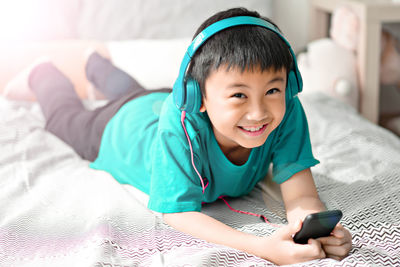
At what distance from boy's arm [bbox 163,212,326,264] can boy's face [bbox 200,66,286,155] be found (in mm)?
171

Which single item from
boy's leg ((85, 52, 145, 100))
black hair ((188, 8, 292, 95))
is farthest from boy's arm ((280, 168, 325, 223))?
boy's leg ((85, 52, 145, 100))

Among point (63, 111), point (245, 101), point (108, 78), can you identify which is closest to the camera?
point (245, 101)

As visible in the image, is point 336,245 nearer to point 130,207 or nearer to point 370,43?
point 130,207

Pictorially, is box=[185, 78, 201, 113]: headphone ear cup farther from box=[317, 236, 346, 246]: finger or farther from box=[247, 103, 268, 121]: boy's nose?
box=[317, 236, 346, 246]: finger

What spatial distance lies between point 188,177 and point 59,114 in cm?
75

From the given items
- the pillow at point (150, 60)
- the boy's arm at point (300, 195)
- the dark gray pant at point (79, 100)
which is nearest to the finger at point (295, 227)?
the boy's arm at point (300, 195)

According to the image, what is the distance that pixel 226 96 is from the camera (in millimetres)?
819

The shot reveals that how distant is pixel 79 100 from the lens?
1.58m

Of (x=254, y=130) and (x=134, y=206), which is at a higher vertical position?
(x=254, y=130)

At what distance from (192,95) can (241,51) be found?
0.12 meters

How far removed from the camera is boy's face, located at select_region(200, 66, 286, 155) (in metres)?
0.80

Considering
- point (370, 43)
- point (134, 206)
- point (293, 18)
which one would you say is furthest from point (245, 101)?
point (293, 18)

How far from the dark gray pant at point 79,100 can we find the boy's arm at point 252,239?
548 mm

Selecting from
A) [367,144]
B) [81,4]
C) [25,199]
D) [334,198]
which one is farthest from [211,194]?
[81,4]
